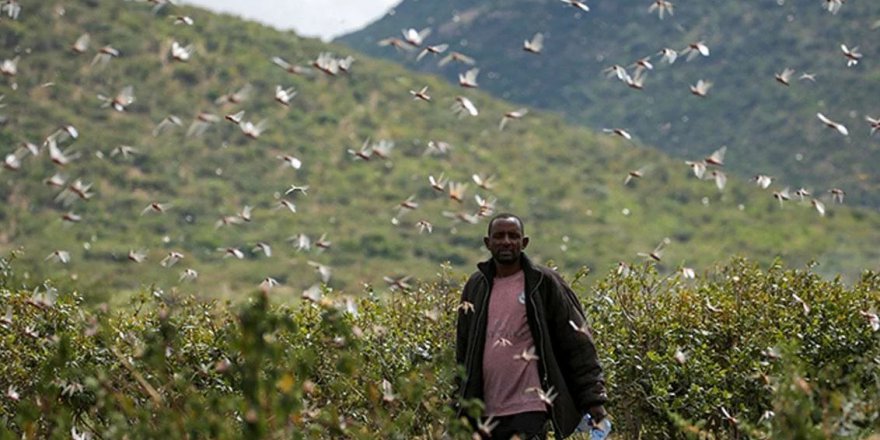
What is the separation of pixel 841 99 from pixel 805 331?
66.2 m

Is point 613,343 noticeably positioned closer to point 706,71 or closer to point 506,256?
point 506,256

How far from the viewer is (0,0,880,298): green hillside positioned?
4169cm

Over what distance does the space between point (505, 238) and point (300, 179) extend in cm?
4182

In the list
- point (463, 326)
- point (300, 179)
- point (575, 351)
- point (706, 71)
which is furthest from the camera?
point (706, 71)

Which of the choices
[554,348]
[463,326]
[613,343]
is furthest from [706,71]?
[554,348]

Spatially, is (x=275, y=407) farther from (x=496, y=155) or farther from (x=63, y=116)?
(x=496, y=155)

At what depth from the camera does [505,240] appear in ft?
19.7

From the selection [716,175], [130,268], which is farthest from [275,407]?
[130,268]

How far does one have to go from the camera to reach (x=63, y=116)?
4728 centimetres

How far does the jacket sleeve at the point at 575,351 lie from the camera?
602 cm

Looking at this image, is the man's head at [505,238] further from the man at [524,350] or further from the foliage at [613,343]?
the foliage at [613,343]

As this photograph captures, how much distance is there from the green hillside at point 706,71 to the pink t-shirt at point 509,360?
5924cm

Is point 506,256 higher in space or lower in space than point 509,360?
higher

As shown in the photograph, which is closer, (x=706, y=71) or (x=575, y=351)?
(x=575, y=351)
